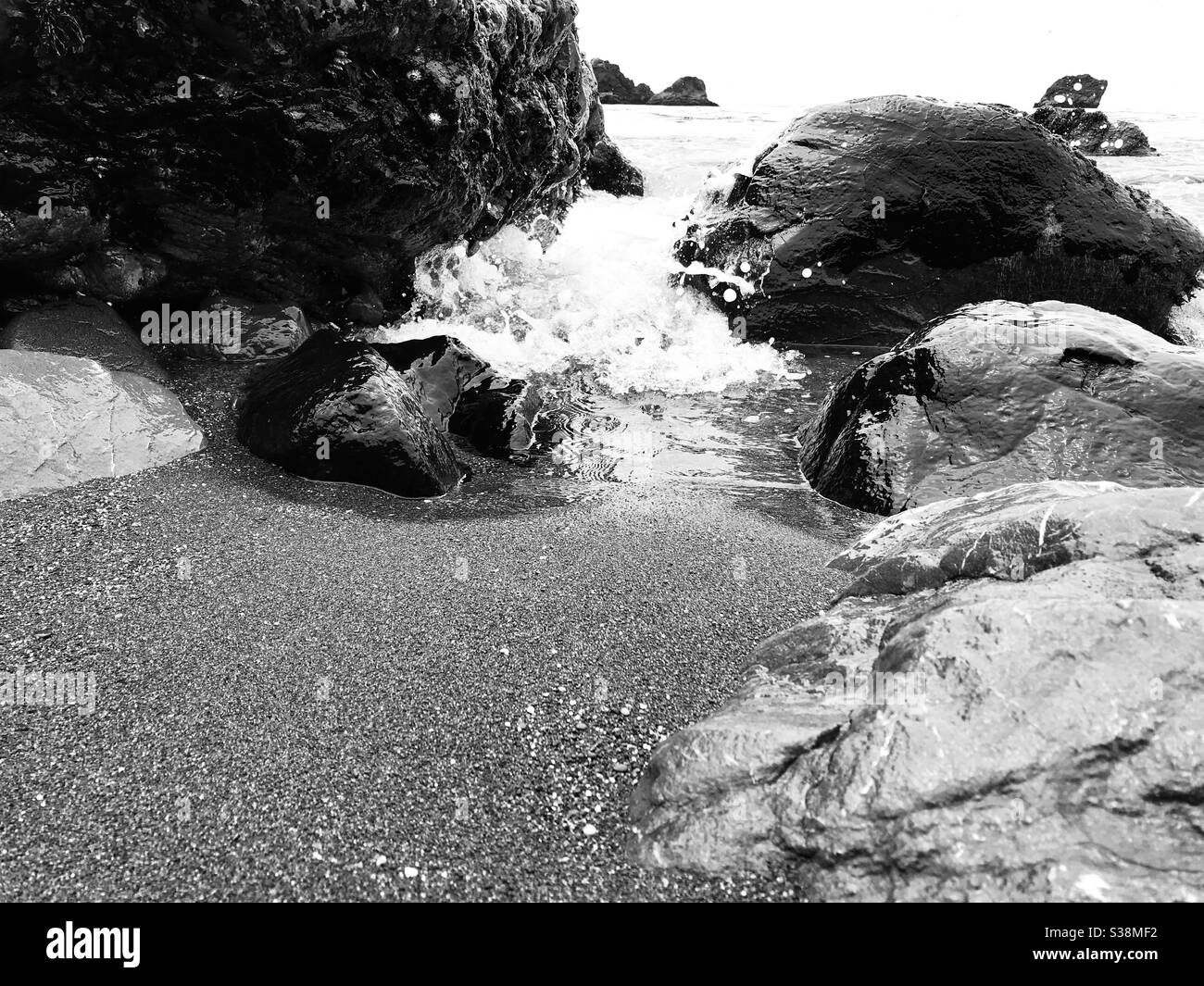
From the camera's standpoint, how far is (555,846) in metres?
2.03

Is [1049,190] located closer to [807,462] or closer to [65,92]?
[807,462]

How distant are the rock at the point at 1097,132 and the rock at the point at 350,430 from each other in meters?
22.6

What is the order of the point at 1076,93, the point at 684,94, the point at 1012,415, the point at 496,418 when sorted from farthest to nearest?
the point at 684,94, the point at 1076,93, the point at 496,418, the point at 1012,415

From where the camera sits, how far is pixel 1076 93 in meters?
30.5

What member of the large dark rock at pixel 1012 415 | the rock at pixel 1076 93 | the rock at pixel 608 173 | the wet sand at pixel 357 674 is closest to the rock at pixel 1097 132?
the rock at pixel 1076 93

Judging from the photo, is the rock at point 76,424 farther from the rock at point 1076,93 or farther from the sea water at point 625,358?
the rock at point 1076,93

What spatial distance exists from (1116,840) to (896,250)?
267 inches

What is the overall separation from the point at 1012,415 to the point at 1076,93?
33219 millimetres

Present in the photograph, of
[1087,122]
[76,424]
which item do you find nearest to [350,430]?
[76,424]

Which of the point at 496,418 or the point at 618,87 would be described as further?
the point at 618,87

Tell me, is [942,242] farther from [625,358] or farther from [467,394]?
[467,394]

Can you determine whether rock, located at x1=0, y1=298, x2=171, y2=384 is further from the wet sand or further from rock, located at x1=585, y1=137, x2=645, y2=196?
rock, located at x1=585, y1=137, x2=645, y2=196
